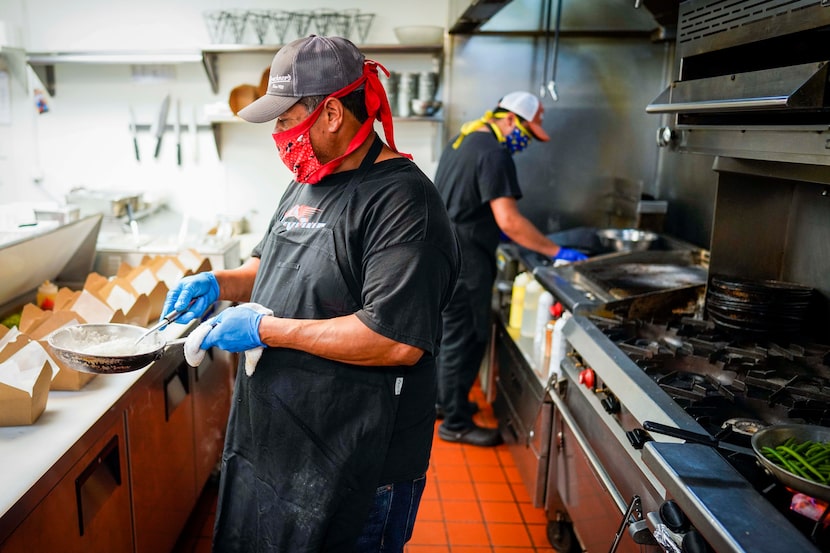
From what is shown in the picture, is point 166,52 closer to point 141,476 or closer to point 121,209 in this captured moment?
point 121,209

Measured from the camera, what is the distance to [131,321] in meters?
2.31

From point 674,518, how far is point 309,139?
1091 millimetres

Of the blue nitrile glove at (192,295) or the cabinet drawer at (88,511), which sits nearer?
the cabinet drawer at (88,511)

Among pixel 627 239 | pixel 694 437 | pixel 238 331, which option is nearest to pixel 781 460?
pixel 694 437

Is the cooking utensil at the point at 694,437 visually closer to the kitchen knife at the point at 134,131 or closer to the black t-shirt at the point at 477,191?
the black t-shirt at the point at 477,191

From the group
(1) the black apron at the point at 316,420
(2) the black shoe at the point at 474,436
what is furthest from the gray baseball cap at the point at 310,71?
(2) the black shoe at the point at 474,436

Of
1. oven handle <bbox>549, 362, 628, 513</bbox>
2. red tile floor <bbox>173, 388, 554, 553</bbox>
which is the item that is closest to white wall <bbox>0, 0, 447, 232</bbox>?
red tile floor <bbox>173, 388, 554, 553</bbox>

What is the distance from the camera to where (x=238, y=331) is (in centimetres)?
150

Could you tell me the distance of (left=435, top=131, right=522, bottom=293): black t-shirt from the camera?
324 centimetres

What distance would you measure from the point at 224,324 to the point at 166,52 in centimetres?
340

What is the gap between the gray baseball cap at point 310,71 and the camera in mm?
1516

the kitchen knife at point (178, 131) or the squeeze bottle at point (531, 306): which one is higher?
the kitchen knife at point (178, 131)

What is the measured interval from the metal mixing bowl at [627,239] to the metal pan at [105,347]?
2.35 metres

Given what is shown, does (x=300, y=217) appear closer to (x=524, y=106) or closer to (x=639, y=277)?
(x=639, y=277)
